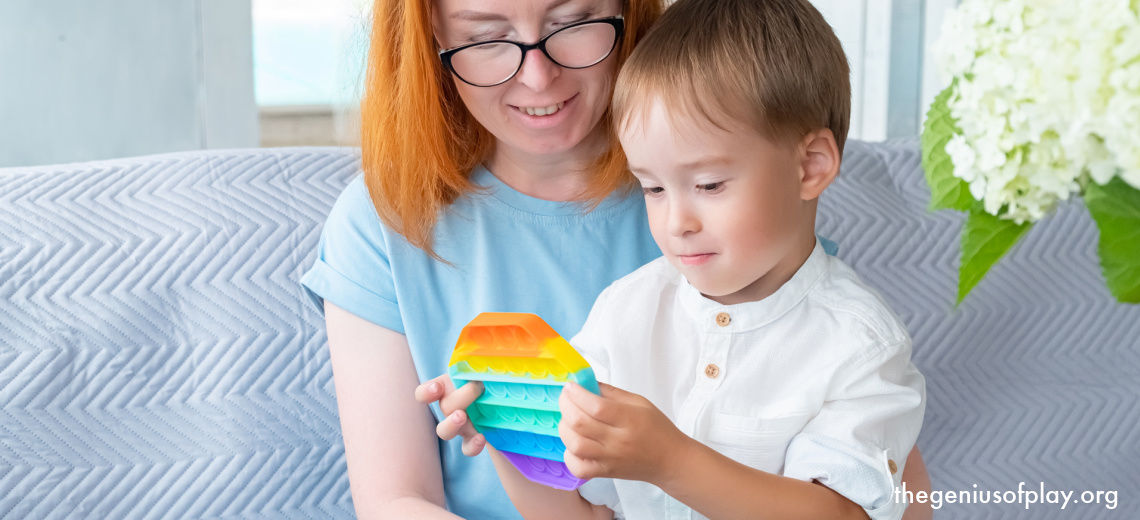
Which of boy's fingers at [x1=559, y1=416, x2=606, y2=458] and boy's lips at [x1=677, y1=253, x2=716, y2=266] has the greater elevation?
boy's lips at [x1=677, y1=253, x2=716, y2=266]

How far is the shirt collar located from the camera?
935 mm

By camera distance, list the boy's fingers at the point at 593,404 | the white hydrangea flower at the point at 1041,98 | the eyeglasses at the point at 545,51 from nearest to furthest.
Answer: the white hydrangea flower at the point at 1041,98
the boy's fingers at the point at 593,404
the eyeglasses at the point at 545,51

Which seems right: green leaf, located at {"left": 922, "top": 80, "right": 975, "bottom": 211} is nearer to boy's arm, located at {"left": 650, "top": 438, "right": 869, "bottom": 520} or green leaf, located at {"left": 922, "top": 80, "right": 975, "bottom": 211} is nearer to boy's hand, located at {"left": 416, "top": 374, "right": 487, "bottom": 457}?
boy's arm, located at {"left": 650, "top": 438, "right": 869, "bottom": 520}

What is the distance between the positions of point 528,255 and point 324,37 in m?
1.78

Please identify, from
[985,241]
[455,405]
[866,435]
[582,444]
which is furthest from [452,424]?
[985,241]

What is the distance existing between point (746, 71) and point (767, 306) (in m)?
0.24

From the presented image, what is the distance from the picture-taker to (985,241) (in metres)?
0.53

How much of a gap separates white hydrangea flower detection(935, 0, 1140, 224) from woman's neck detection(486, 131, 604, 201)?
709 mm

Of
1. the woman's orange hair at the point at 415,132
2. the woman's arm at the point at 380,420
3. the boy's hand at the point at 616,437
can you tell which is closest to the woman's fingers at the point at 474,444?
the boy's hand at the point at 616,437

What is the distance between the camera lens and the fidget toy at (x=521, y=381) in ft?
2.42

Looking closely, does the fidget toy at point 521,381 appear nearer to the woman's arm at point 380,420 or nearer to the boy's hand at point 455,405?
the boy's hand at point 455,405

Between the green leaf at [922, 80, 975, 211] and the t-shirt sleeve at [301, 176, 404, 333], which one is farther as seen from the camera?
the t-shirt sleeve at [301, 176, 404, 333]

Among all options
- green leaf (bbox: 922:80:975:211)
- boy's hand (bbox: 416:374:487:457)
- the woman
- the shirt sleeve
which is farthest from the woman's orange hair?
green leaf (bbox: 922:80:975:211)

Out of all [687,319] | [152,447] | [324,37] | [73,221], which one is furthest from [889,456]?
[324,37]
